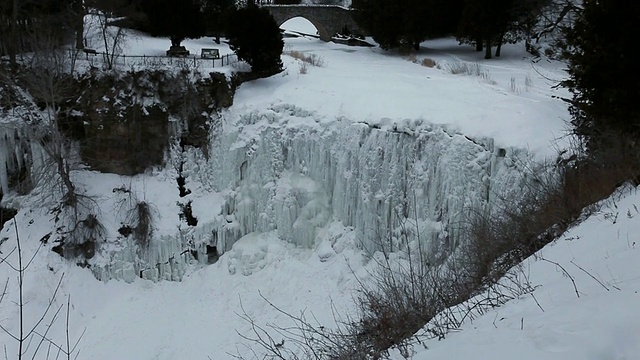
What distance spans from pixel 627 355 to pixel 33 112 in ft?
58.9

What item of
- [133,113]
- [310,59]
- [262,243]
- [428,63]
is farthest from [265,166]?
[428,63]

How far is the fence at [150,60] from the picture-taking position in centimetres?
1889

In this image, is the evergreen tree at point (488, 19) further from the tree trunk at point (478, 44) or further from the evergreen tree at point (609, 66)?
the evergreen tree at point (609, 66)

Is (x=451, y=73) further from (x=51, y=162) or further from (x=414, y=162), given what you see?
(x=51, y=162)

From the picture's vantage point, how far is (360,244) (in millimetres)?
14039

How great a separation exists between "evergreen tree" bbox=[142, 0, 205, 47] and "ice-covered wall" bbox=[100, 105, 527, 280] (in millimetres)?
7540

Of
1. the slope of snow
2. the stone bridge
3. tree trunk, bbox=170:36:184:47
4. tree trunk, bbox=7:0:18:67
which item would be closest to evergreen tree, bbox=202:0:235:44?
the stone bridge

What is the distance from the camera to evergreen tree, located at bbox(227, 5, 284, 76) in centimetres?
1870

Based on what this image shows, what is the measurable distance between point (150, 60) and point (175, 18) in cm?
423

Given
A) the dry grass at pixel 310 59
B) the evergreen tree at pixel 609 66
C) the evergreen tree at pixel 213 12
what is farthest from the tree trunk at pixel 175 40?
the evergreen tree at pixel 609 66

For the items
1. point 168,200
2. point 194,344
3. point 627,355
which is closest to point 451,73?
point 168,200

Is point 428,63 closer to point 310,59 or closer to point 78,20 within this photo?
point 310,59

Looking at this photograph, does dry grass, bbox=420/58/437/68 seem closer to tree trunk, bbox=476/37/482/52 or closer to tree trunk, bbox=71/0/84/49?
tree trunk, bbox=476/37/482/52

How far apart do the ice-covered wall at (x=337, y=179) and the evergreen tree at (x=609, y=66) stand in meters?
2.21
